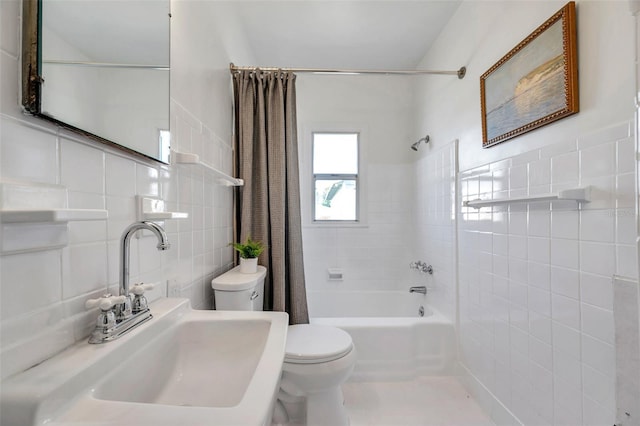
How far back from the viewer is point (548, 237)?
1.28m

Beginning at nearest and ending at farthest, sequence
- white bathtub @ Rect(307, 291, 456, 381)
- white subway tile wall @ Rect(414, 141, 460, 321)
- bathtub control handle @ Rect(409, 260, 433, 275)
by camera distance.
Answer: white bathtub @ Rect(307, 291, 456, 381)
white subway tile wall @ Rect(414, 141, 460, 321)
bathtub control handle @ Rect(409, 260, 433, 275)

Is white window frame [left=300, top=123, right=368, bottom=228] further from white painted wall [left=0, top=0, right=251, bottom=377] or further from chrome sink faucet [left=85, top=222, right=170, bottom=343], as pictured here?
chrome sink faucet [left=85, top=222, right=170, bottom=343]

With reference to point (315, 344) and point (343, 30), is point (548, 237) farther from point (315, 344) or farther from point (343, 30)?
point (343, 30)

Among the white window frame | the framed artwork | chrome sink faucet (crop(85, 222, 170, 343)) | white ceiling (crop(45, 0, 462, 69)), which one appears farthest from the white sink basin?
the white window frame

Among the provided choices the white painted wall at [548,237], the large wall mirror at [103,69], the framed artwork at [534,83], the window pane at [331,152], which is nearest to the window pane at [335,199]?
the window pane at [331,152]

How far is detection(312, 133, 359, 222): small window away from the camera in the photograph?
3.06 metres

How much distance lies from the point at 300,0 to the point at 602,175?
6.48ft

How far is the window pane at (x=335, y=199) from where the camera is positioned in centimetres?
306

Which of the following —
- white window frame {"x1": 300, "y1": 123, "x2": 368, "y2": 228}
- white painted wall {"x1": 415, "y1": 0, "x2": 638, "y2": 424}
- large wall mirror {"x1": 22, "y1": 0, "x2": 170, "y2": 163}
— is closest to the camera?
large wall mirror {"x1": 22, "y1": 0, "x2": 170, "y2": 163}

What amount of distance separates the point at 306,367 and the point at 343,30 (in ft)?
7.76

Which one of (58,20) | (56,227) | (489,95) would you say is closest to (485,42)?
(489,95)

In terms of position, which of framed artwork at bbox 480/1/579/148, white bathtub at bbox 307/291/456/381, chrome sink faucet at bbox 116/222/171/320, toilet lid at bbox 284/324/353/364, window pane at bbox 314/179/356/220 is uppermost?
framed artwork at bbox 480/1/579/148

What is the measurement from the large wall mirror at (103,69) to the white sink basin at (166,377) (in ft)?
1.66

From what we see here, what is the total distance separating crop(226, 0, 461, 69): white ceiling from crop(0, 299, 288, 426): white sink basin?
80.4 inches
